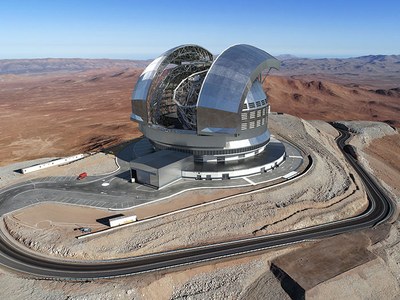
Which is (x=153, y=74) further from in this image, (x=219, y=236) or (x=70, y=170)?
(x=219, y=236)

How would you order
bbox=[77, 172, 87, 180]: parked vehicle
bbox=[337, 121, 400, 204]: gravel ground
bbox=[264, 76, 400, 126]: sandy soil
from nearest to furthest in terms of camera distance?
1. bbox=[77, 172, 87, 180]: parked vehicle
2. bbox=[337, 121, 400, 204]: gravel ground
3. bbox=[264, 76, 400, 126]: sandy soil

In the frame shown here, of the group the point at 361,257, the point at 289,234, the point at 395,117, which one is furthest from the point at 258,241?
the point at 395,117

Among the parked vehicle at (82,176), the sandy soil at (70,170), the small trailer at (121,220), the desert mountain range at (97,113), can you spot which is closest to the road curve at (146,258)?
the small trailer at (121,220)

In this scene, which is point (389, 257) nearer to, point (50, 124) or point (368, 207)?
point (368, 207)

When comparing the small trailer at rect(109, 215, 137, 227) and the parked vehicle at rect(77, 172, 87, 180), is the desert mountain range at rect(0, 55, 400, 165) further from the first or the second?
the small trailer at rect(109, 215, 137, 227)

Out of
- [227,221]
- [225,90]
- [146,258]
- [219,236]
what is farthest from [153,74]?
[146,258]

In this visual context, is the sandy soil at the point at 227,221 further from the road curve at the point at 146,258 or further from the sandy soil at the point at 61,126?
the sandy soil at the point at 61,126

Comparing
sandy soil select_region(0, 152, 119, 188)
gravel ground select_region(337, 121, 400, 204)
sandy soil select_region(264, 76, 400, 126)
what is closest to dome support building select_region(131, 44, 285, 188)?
sandy soil select_region(0, 152, 119, 188)
